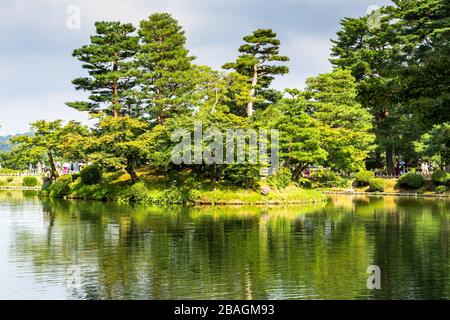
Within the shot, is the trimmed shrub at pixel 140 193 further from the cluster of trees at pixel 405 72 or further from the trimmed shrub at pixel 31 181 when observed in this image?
the trimmed shrub at pixel 31 181

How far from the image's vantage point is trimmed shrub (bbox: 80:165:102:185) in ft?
178

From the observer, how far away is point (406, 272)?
698 inches

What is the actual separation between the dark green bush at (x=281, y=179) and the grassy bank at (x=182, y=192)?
0.43 meters

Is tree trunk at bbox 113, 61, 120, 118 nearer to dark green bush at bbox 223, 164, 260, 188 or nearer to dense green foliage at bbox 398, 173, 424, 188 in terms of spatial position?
dark green bush at bbox 223, 164, 260, 188

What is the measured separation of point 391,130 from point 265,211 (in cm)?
3116

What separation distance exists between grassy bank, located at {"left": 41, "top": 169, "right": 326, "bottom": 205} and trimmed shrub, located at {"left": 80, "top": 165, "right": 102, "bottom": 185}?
551 millimetres

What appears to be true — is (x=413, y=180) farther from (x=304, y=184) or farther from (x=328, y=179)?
(x=304, y=184)

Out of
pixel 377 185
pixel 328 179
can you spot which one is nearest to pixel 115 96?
pixel 328 179

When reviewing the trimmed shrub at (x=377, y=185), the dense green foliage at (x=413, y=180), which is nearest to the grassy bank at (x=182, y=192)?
the trimmed shrub at (x=377, y=185)

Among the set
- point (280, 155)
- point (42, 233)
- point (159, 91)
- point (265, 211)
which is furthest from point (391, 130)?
point (42, 233)

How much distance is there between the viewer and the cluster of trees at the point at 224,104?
161 feet

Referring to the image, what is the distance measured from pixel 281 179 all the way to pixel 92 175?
18224 millimetres
